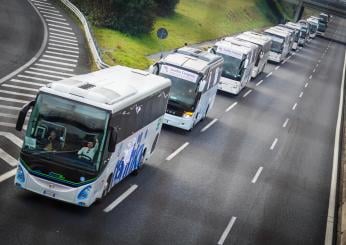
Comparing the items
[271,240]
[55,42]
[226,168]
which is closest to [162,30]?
[55,42]

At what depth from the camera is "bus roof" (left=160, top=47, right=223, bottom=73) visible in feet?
95.7

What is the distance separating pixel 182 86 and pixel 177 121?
1545 mm

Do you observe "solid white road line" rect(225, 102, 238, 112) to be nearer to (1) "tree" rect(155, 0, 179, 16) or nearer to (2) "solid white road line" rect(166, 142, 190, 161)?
(2) "solid white road line" rect(166, 142, 190, 161)

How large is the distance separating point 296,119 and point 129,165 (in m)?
22.1

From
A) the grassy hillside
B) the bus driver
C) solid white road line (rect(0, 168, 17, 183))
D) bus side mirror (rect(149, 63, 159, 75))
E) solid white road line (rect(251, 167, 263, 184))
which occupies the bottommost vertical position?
the grassy hillside

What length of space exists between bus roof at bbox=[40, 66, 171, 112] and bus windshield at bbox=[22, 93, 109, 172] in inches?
8.5

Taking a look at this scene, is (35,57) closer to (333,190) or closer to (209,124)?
(209,124)

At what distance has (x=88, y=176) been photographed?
16938mm

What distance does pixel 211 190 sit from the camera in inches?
894

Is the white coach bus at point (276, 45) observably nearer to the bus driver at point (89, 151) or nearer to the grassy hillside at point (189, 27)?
the grassy hillside at point (189, 27)

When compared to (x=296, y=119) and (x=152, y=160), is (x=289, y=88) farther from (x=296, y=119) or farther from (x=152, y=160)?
(x=152, y=160)

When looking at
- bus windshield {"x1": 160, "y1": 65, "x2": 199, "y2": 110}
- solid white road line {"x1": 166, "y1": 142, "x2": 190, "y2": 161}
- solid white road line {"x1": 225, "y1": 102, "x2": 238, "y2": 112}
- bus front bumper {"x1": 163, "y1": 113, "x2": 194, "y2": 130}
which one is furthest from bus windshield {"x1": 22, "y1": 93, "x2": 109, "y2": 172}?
solid white road line {"x1": 225, "y1": 102, "x2": 238, "y2": 112}

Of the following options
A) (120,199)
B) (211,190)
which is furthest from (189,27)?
(120,199)

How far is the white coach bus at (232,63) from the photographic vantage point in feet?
133
